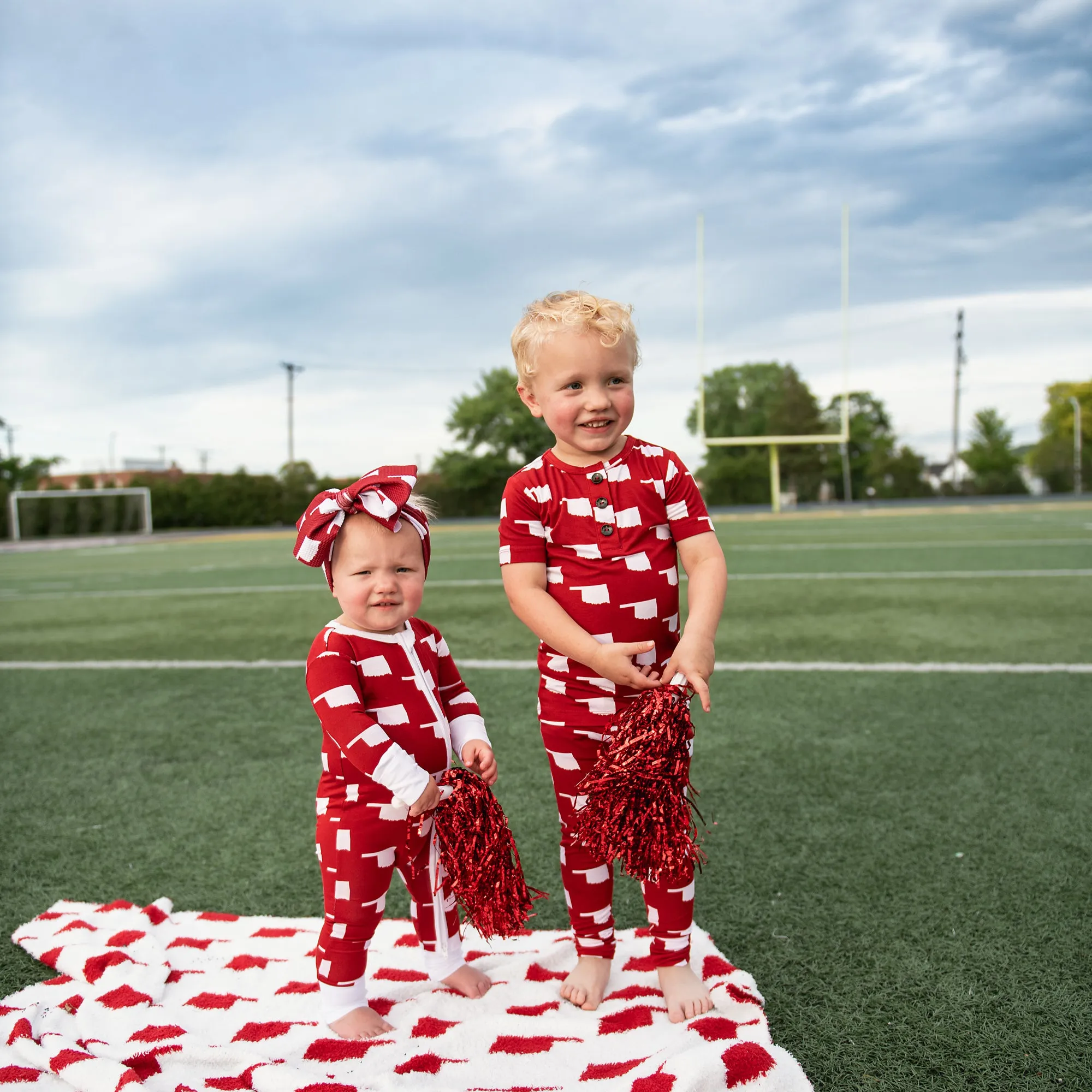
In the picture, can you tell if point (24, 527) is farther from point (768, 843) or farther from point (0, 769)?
point (768, 843)

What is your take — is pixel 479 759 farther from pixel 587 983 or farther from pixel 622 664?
pixel 587 983

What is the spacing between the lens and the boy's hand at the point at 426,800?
1740mm

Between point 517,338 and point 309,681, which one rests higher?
point 517,338

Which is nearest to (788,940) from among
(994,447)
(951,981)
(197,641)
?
(951,981)

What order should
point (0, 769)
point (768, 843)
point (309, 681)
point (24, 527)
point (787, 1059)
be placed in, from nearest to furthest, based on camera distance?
point (787, 1059)
point (309, 681)
point (768, 843)
point (0, 769)
point (24, 527)

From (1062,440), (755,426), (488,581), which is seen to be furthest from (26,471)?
(1062,440)

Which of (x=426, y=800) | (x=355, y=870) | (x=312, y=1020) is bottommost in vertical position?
(x=312, y=1020)

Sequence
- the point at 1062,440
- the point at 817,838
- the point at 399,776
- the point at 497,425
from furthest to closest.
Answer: the point at 1062,440, the point at 497,425, the point at 817,838, the point at 399,776

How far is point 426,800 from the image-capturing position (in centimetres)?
175

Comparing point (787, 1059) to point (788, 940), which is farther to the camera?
point (788, 940)

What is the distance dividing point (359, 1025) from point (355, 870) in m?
0.33

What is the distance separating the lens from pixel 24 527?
3256 cm

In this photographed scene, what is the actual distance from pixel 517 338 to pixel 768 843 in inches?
61.8

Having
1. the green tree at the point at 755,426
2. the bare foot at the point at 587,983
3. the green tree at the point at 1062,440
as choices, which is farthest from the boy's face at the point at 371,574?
the green tree at the point at 1062,440
